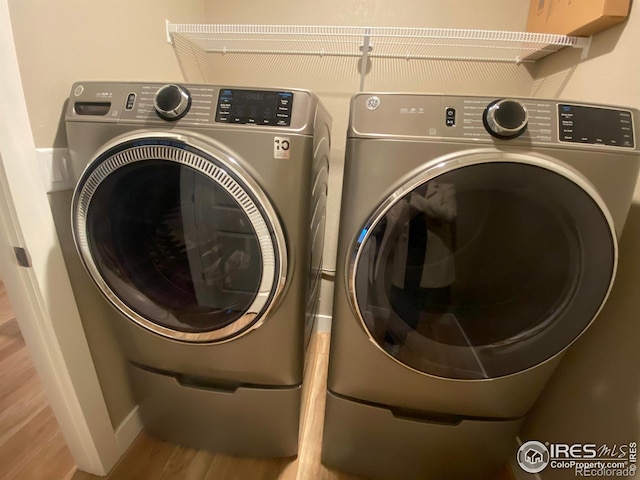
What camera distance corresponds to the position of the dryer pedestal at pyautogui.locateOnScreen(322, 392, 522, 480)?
32.5 inches

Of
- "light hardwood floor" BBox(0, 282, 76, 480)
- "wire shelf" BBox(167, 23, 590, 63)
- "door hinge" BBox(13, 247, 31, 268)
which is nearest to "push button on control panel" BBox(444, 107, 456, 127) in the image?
"wire shelf" BBox(167, 23, 590, 63)

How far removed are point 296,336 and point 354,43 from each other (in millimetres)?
1150

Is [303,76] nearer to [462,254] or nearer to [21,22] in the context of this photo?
[21,22]

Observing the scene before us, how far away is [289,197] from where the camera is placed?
642 mm

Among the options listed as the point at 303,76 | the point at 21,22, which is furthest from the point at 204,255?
the point at 303,76

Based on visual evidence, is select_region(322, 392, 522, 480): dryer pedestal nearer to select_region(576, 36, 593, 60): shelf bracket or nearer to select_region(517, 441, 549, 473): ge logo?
select_region(517, 441, 549, 473): ge logo

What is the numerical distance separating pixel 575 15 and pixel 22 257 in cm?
157

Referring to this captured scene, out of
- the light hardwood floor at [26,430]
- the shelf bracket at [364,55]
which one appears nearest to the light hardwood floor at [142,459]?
the light hardwood floor at [26,430]

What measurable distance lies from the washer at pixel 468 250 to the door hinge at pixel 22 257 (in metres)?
0.69

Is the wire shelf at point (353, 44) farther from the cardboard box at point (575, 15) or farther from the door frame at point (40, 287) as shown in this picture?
the door frame at point (40, 287)

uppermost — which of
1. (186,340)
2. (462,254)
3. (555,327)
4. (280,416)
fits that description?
(462,254)

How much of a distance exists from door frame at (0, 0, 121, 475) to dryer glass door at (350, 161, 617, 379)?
2.31ft

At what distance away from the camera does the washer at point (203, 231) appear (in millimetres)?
624

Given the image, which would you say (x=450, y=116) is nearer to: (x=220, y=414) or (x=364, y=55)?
(x=364, y=55)
